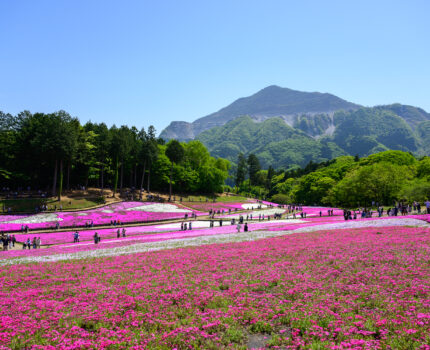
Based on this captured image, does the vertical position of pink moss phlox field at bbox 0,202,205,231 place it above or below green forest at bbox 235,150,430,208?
below

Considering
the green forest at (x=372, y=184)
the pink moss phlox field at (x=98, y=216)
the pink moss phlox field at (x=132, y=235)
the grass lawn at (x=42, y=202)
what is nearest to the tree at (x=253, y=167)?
the green forest at (x=372, y=184)

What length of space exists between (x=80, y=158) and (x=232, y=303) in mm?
73264

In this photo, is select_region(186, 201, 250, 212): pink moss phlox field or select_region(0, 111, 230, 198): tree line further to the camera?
select_region(186, 201, 250, 212): pink moss phlox field

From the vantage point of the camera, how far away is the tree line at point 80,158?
221 ft

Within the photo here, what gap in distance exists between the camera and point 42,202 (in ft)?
208

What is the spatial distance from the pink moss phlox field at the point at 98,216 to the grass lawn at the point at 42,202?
4.25 metres

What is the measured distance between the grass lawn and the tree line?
12.4 ft

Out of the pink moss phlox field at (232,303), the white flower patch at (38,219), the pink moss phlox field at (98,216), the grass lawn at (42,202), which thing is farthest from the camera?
the grass lawn at (42,202)

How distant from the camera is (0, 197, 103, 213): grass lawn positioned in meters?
60.5

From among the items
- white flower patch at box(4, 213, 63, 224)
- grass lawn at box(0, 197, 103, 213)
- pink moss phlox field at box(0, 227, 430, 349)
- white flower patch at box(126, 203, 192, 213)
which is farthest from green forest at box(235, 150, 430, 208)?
white flower patch at box(4, 213, 63, 224)

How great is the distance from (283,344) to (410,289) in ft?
22.1

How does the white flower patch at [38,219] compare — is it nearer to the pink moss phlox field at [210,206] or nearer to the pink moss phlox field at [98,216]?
the pink moss phlox field at [98,216]

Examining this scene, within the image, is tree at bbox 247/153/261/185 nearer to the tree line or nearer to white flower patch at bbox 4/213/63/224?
the tree line

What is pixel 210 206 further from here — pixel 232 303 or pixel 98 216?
pixel 232 303
